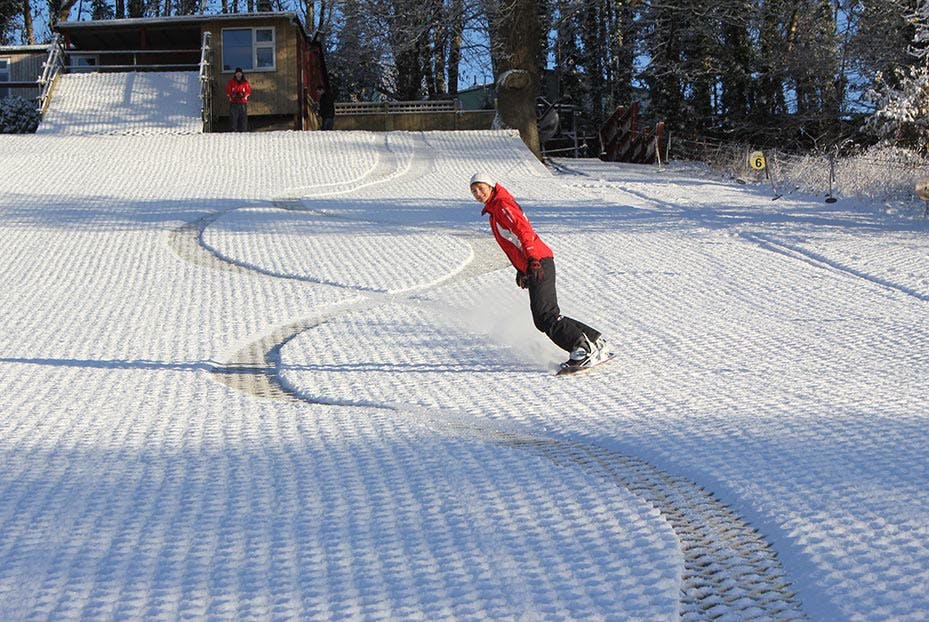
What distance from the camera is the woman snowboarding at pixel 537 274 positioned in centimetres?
624

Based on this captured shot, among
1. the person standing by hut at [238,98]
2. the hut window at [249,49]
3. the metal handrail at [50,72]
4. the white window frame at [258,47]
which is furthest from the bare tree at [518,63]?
the metal handrail at [50,72]

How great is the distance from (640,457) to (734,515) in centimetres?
75

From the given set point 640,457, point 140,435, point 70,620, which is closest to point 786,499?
point 640,457

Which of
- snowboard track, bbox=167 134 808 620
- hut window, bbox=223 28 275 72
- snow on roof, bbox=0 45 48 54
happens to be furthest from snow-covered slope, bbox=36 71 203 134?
snowboard track, bbox=167 134 808 620

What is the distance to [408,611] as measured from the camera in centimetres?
293

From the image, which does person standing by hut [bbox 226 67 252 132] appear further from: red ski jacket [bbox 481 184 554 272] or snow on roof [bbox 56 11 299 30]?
red ski jacket [bbox 481 184 554 272]

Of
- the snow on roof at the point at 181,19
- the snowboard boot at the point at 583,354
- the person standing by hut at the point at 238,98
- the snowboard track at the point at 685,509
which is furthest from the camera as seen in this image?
the snow on roof at the point at 181,19

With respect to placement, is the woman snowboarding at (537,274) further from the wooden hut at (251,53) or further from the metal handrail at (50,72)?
the wooden hut at (251,53)

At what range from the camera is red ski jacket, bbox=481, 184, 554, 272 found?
20.7ft

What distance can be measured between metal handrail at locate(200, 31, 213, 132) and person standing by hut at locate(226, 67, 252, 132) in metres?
0.49

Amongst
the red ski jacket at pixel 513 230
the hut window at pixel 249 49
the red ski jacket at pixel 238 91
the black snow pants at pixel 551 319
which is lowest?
the black snow pants at pixel 551 319

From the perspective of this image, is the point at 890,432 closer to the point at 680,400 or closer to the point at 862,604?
the point at 680,400

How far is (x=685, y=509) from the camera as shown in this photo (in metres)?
3.87

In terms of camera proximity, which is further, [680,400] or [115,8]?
[115,8]
